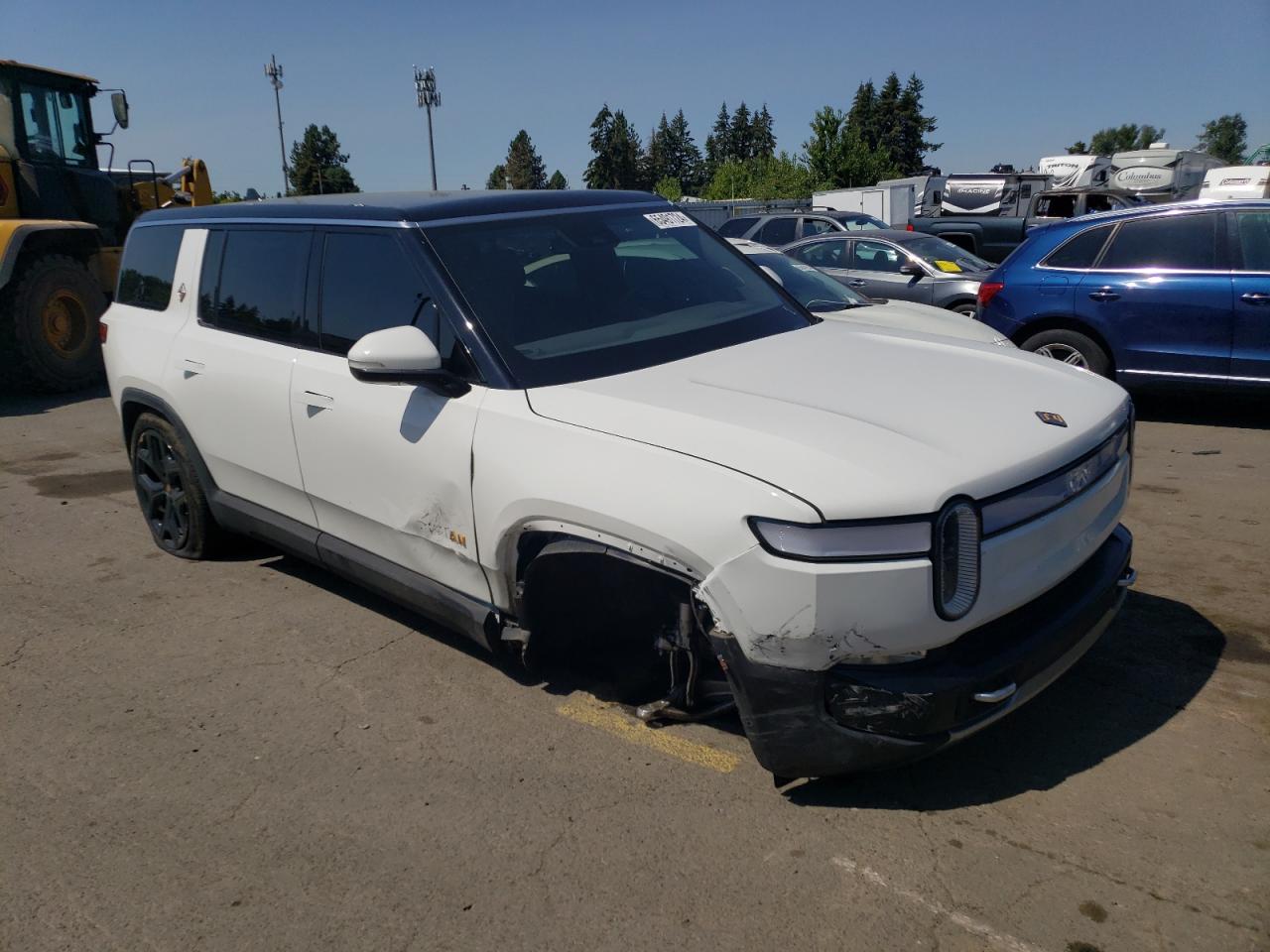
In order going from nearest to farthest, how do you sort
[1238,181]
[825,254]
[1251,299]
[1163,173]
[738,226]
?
[1251,299]
[825,254]
[738,226]
[1238,181]
[1163,173]

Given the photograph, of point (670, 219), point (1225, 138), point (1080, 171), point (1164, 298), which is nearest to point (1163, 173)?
point (1080, 171)

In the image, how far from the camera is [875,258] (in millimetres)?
11875

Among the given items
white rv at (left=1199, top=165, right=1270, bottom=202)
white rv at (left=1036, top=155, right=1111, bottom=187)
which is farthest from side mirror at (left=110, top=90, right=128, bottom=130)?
white rv at (left=1036, top=155, right=1111, bottom=187)

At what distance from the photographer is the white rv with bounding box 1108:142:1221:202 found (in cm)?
2819

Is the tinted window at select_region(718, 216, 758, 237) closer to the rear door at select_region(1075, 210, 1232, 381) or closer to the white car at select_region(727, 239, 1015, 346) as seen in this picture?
the white car at select_region(727, 239, 1015, 346)

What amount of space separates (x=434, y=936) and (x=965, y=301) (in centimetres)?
978

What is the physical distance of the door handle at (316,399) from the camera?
3.80m

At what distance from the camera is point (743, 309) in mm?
4031

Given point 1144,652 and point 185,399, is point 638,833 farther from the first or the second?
point 185,399

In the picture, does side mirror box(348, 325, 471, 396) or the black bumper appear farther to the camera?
side mirror box(348, 325, 471, 396)

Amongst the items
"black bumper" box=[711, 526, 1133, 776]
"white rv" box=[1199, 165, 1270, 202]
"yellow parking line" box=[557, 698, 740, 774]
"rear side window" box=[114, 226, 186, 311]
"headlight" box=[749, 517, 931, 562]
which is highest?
"white rv" box=[1199, 165, 1270, 202]

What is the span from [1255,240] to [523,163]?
121 meters

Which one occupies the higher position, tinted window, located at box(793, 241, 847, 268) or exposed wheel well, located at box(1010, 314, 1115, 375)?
tinted window, located at box(793, 241, 847, 268)

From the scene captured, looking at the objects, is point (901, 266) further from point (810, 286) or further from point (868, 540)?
point (868, 540)
